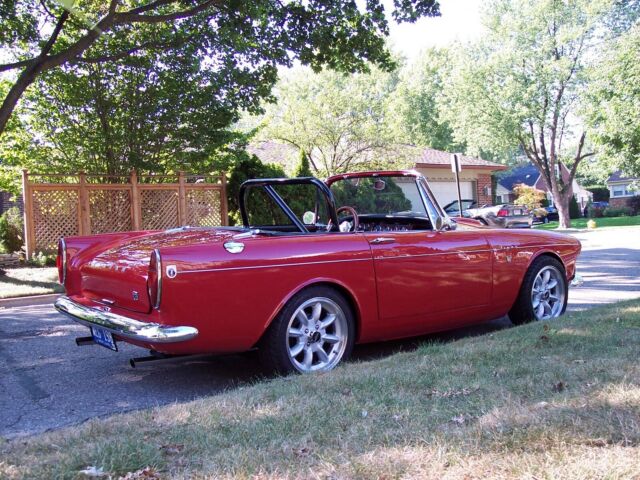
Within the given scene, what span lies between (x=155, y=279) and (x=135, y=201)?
11.7 m

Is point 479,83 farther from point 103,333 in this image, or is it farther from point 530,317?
point 103,333

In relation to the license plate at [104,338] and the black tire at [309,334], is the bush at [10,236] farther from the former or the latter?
the black tire at [309,334]

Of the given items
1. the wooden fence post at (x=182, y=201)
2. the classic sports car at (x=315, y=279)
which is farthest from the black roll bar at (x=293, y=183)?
the wooden fence post at (x=182, y=201)

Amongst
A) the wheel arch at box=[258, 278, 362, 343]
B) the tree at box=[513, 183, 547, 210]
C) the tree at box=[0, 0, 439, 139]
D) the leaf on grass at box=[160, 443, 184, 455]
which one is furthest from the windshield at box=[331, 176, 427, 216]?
the tree at box=[513, 183, 547, 210]

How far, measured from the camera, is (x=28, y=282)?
11.3 metres

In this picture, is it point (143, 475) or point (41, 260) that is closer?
point (143, 475)

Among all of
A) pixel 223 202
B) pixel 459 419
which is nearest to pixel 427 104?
pixel 223 202

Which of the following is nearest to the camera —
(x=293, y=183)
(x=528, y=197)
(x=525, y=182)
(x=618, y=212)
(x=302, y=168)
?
(x=293, y=183)

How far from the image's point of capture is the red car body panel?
3.85 m

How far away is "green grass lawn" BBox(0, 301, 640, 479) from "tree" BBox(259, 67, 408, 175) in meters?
17.0

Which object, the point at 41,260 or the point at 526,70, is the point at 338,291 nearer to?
the point at 41,260

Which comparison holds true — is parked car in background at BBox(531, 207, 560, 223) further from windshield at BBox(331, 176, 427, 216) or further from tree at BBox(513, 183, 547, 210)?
windshield at BBox(331, 176, 427, 216)

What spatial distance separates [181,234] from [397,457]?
273 cm

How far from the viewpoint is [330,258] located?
4.39 m
